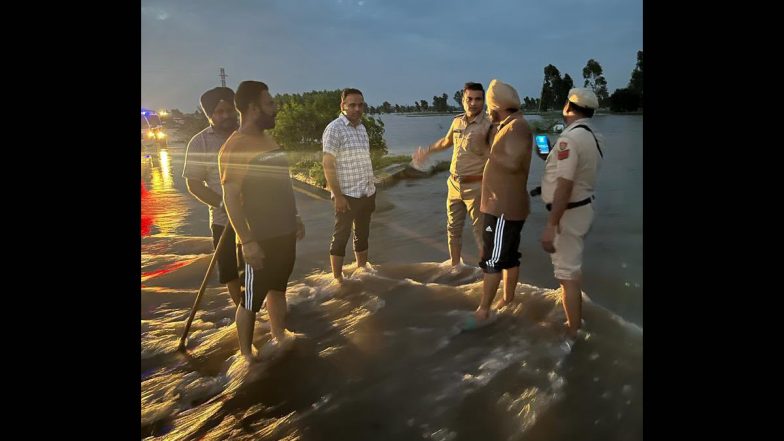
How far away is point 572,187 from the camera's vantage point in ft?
8.79

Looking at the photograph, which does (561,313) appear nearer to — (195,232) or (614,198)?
(614,198)

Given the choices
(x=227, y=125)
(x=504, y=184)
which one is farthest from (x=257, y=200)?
(x=504, y=184)

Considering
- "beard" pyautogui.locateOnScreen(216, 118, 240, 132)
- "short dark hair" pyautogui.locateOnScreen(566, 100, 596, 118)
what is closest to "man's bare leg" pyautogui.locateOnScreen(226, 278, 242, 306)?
"beard" pyautogui.locateOnScreen(216, 118, 240, 132)

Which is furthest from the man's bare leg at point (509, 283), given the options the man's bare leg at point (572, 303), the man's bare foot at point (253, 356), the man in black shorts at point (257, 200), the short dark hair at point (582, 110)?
the man's bare foot at point (253, 356)

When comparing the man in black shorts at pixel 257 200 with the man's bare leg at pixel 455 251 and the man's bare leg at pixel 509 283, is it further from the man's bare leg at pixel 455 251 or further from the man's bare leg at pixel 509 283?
the man's bare leg at pixel 455 251

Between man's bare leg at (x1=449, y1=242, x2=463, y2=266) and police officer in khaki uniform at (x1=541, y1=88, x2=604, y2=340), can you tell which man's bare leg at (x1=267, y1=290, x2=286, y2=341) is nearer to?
police officer in khaki uniform at (x1=541, y1=88, x2=604, y2=340)

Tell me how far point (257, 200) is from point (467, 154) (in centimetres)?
209

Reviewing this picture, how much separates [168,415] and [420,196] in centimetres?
591

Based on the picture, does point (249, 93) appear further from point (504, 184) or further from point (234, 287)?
point (504, 184)

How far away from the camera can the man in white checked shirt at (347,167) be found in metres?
3.78

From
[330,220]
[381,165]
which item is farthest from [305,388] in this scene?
[381,165]

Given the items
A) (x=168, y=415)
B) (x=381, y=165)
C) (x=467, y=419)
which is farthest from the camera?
(x=381, y=165)

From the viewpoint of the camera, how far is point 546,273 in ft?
14.3

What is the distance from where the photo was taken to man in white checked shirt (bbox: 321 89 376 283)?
3.78 metres
